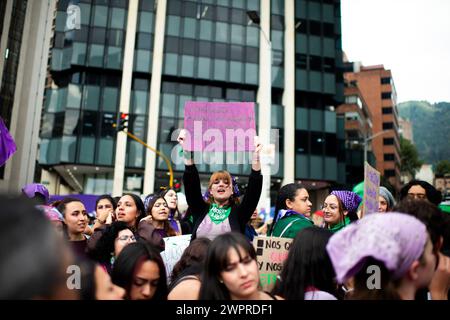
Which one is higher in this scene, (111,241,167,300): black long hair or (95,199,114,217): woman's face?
(95,199,114,217): woman's face

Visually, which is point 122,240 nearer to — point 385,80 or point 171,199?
point 171,199

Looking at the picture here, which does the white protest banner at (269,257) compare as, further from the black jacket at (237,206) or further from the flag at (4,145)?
the flag at (4,145)

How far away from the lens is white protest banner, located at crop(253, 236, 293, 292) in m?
3.05

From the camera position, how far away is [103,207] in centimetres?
500

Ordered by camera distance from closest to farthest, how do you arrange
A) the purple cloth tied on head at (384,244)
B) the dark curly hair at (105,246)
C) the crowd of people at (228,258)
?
the crowd of people at (228,258) < the purple cloth tied on head at (384,244) < the dark curly hair at (105,246)

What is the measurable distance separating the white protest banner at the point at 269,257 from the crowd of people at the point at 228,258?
397mm

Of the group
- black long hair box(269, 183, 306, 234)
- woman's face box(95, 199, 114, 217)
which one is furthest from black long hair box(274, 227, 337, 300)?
woman's face box(95, 199, 114, 217)

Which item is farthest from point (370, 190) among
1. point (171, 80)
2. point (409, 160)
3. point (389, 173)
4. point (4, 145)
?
point (409, 160)

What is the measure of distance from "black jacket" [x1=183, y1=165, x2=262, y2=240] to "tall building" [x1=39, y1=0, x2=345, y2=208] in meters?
21.1

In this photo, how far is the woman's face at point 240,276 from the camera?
6.41 ft

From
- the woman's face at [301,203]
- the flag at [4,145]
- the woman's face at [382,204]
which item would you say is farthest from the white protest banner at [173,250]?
the flag at [4,145]

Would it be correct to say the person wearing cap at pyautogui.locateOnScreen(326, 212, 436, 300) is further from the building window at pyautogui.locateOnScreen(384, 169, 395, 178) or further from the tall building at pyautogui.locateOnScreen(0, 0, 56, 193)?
the building window at pyautogui.locateOnScreen(384, 169, 395, 178)

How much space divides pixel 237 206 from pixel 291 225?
0.55 m
